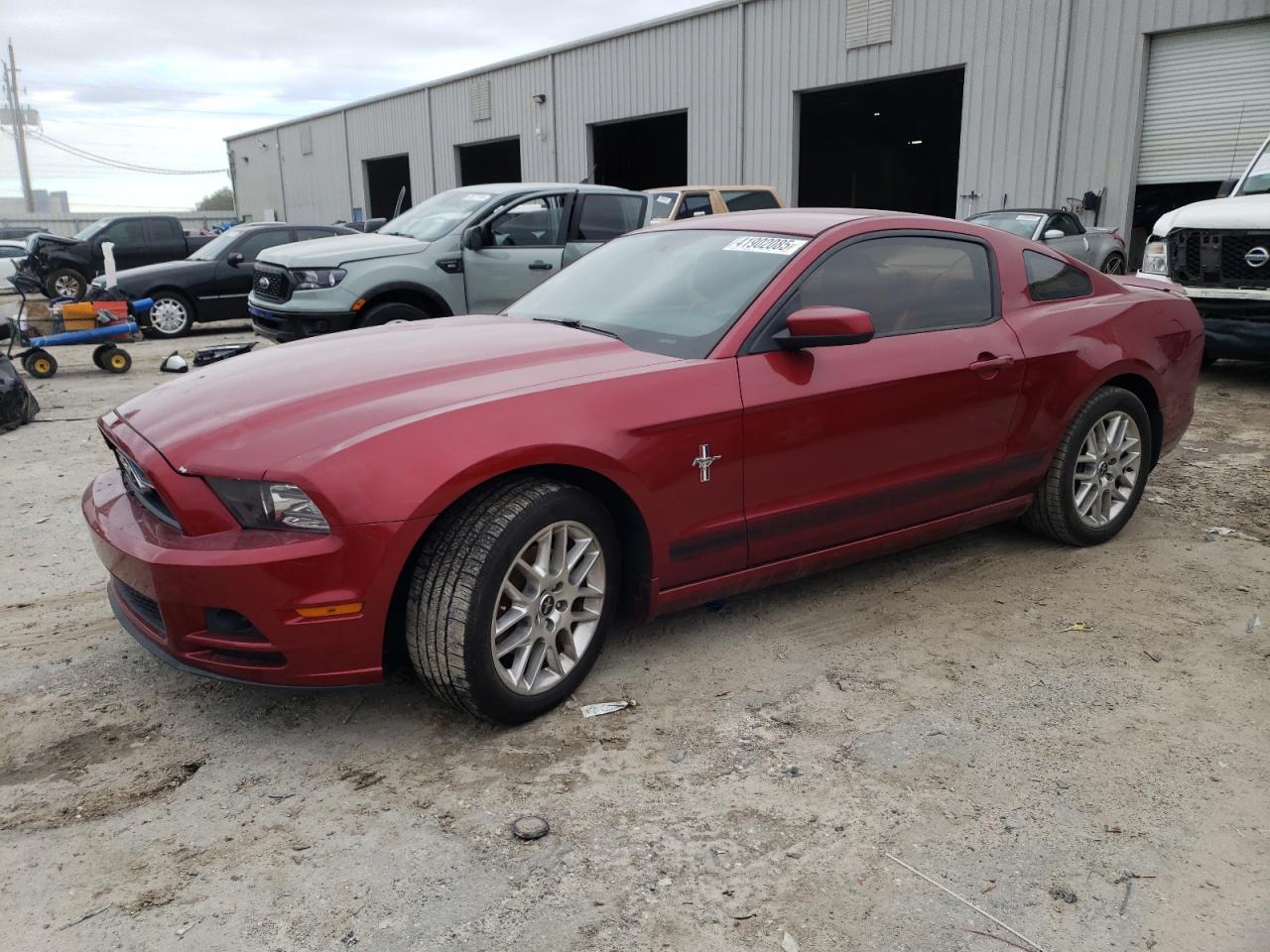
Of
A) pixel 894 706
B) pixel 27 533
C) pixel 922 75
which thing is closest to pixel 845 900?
pixel 894 706

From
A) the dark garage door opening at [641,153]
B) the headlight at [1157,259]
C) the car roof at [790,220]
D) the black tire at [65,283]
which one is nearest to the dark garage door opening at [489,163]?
the dark garage door opening at [641,153]

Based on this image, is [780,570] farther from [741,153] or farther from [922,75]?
[741,153]

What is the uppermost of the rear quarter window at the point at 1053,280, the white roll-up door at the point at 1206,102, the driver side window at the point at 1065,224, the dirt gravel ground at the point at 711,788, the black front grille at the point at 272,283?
the white roll-up door at the point at 1206,102

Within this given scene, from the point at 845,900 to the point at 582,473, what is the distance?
→ 144cm

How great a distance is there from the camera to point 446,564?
9.31 feet

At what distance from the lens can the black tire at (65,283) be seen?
16922mm

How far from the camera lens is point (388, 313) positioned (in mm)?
8188

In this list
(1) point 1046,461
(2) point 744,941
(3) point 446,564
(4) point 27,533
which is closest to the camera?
(2) point 744,941

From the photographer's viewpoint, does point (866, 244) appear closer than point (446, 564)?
No

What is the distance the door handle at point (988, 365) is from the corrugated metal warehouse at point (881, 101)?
504 inches

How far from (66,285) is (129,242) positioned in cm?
159

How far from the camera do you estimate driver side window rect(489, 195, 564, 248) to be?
343 inches

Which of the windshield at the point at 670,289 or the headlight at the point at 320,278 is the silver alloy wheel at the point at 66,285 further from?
the windshield at the point at 670,289

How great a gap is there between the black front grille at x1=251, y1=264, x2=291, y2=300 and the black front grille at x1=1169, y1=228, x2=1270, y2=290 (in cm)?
769
